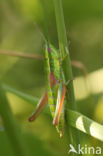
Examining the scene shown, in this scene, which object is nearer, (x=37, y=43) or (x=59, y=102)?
(x=59, y=102)

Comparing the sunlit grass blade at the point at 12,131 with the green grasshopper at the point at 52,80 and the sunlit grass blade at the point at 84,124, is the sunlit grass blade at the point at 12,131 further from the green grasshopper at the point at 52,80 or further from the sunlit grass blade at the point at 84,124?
Result: the green grasshopper at the point at 52,80

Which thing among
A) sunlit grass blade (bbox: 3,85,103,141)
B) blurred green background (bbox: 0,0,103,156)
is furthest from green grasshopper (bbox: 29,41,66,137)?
blurred green background (bbox: 0,0,103,156)

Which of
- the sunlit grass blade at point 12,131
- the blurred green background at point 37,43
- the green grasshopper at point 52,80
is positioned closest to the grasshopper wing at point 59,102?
the green grasshopper at point 52,80

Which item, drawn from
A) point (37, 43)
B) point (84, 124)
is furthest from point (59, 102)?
point (37, 43)

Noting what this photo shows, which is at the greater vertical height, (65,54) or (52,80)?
(65,54)

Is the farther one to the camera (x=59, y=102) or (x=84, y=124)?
(x=59, y=102)

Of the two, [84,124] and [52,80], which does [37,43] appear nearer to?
[52,80]

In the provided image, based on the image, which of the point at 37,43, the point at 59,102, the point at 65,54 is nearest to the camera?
the point at 65,54

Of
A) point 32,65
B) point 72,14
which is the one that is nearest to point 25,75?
point 32,65

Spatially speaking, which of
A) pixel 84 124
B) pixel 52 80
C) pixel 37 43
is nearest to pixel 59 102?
pixel 52 80

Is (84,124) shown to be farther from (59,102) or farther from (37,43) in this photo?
(37,43)

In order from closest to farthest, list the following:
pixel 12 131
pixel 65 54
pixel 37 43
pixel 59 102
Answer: pixel 12 131
pixel 65 54
pixel 59 102
pixel 37 43

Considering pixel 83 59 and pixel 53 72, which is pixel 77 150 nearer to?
pixel 53 72
